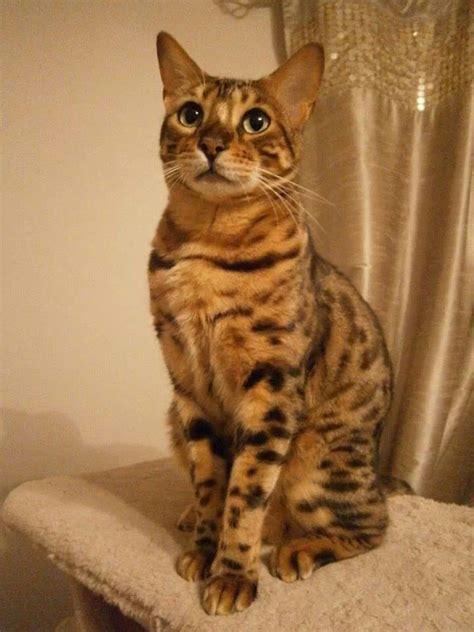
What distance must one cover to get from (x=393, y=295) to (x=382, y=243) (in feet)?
0.50

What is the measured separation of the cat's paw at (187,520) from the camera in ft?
3.03

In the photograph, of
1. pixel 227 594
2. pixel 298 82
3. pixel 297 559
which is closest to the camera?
pixel 227 594

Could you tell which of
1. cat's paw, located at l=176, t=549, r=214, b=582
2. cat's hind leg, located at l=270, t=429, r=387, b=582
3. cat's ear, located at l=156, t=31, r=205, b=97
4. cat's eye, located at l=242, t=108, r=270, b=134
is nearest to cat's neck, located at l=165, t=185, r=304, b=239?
cat's eye, located at l=242, t=108, r=270, b=134

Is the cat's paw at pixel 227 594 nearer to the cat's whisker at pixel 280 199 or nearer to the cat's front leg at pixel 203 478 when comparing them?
the cat's front leg at pixel 203 478

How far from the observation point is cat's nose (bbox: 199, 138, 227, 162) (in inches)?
29.1

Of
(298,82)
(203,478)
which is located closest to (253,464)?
(203,478)

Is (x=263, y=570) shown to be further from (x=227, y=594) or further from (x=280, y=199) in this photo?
(x=280, y=199)

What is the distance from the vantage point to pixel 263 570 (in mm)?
793

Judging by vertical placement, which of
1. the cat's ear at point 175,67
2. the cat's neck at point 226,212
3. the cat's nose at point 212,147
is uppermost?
the cat's ear at point 175,67

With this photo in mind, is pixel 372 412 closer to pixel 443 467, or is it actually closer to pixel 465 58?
pixel 443 467

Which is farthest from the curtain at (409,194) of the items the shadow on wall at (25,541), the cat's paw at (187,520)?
the shadow on wall at (25,541)

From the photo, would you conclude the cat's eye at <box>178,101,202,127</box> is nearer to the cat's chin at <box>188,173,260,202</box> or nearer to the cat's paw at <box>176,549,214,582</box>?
the cat's chin at <box>188,173,260,202</box>

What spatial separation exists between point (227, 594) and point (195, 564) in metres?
0.09

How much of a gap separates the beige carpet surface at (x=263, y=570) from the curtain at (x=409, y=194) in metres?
0.35
